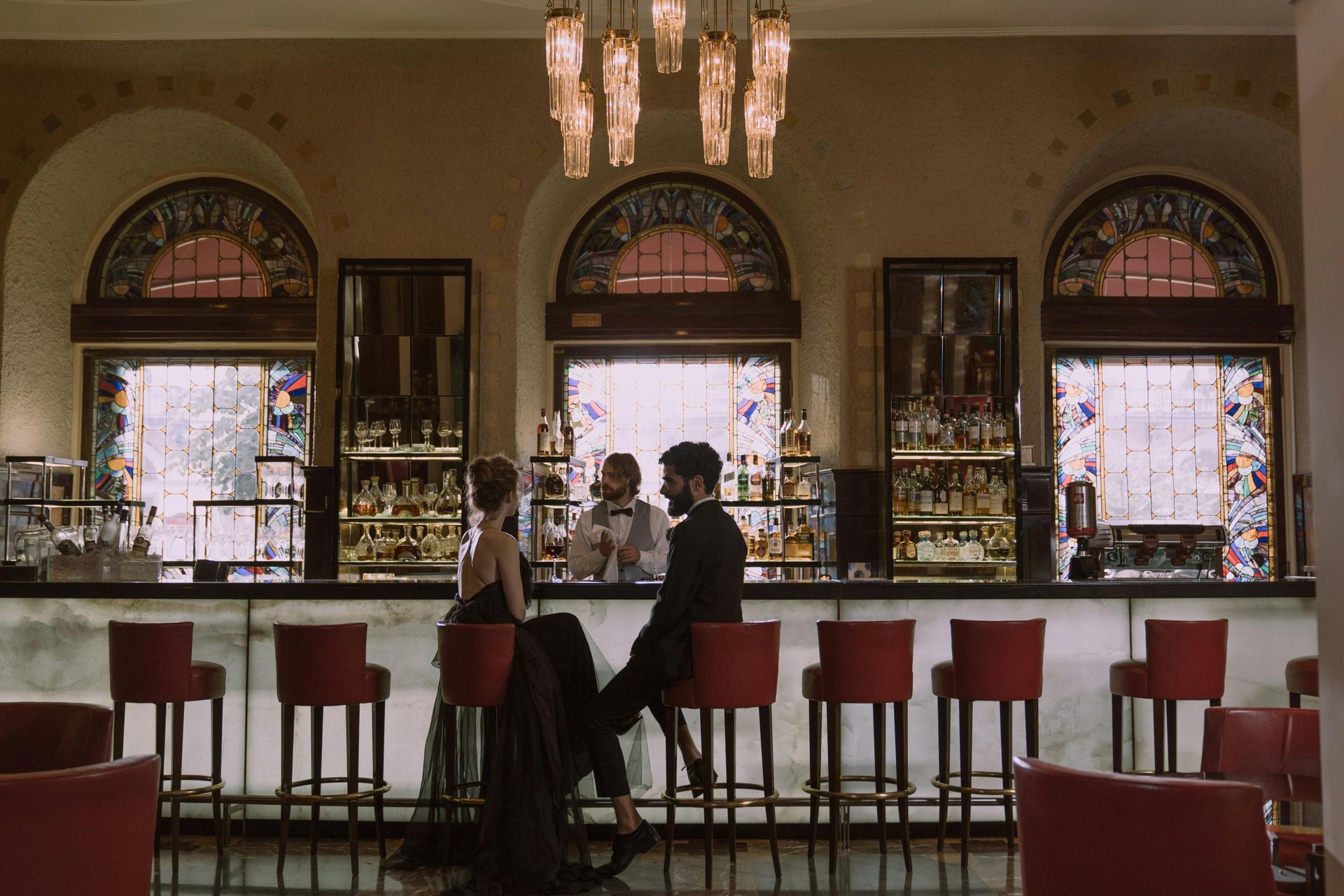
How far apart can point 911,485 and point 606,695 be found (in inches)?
139

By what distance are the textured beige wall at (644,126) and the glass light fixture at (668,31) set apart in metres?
2.76

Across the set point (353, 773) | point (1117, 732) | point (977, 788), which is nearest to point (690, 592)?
point (977, 788)

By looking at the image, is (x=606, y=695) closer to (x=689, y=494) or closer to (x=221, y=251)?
(x=689, y=494)

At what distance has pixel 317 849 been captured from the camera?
4.67 metres

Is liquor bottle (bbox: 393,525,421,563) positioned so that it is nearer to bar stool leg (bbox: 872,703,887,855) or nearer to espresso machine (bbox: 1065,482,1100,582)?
bar stool leg (bbox: 872,703,887,855)

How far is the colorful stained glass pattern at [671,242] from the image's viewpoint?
324 inches

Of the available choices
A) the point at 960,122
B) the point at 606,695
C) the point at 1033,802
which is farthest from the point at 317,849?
the point at 960,122

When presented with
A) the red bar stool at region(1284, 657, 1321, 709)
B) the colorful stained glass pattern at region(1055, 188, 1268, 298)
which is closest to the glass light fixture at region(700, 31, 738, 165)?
the red bar stool at region(1284, 657, 1321, 709)

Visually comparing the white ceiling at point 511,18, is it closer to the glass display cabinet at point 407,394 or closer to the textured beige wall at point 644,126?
the textured beige wall at point 644,126

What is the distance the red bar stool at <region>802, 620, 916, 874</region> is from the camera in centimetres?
431

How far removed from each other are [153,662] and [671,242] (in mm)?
4896

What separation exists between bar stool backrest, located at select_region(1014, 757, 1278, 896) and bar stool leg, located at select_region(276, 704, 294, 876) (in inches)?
126

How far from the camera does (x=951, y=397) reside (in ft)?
23.8

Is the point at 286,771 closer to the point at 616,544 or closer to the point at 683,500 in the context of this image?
the point at 683,500
